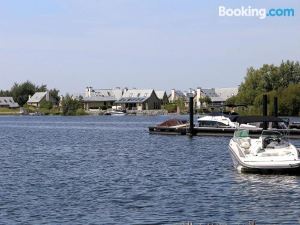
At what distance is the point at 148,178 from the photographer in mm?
37906

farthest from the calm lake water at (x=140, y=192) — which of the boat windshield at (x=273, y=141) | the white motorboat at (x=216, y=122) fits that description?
the white motorboat at (x=216, y=122)

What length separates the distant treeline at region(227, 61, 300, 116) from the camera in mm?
154163

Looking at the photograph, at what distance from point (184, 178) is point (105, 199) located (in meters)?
9.06

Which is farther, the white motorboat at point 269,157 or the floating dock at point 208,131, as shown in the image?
the floating dock at point 208,131

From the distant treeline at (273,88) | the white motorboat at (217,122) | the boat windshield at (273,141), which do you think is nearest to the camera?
the boat windshield at (273,141)

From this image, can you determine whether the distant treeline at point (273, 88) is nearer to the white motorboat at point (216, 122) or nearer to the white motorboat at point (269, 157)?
the white motorboat at point (216, 122)

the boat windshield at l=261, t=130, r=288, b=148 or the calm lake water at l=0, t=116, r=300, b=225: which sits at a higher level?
the boat windshield at l=261, t=130, r=288, b=148

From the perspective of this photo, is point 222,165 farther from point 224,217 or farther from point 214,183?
point 224,217

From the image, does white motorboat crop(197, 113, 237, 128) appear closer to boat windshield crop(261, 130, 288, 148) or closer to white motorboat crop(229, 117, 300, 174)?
boat windshield crop(261, 130, 288, 148)

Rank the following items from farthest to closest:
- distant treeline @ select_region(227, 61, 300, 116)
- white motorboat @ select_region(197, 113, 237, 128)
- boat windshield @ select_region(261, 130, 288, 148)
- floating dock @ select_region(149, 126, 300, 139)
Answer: distant treeline @ select_region(227, 61, 300, 116) < white motorboat @ select_region(197, 113, 237, 128) < floating dock @ select_region(149, 126, 300, 139) < boat windshield @ select_region(261, 130, 288, 148)

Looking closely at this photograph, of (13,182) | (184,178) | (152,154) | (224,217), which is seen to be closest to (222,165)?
(184,178)

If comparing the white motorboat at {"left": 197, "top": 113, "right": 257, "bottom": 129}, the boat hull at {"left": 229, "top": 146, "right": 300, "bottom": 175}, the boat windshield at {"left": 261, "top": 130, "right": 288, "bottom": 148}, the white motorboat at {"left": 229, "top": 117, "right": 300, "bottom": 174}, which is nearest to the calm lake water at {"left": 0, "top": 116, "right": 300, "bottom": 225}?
the boat hull at {"left": 229, "top": 146, "right": 300, "bottom": 175}

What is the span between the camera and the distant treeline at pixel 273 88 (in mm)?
154163

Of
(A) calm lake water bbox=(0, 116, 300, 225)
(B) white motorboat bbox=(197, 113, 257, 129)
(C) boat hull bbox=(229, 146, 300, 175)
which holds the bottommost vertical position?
(A) calm lake water bbox=(0, 116, 300, 225)
